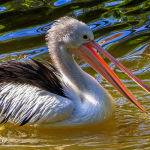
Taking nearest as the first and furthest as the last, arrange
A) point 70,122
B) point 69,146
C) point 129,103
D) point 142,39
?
point 69,146, point 70,122, point 129,103, point 142,39

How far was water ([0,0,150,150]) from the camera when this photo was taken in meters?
5.09

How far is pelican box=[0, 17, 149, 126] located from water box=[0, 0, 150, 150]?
0.12 meters

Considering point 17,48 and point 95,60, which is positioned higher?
point 95,60

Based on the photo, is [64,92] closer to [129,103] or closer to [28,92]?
[28,92]

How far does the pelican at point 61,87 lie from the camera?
17.5 feet

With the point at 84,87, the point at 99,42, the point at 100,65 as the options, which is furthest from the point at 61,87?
the point at 99,42

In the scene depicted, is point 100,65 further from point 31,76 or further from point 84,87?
point 31,76

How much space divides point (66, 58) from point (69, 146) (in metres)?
0.96

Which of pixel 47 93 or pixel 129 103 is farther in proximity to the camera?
pixel 129 103

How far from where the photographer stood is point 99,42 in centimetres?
738

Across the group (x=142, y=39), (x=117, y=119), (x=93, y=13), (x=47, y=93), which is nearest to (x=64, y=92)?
(x=47, y=93)

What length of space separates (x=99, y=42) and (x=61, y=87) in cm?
204

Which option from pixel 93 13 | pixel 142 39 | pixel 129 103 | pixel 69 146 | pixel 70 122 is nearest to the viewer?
pixel 69 146

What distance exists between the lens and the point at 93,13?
8.34 meters
